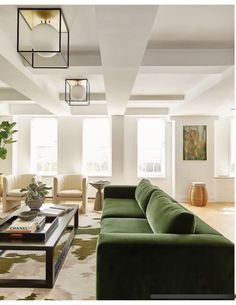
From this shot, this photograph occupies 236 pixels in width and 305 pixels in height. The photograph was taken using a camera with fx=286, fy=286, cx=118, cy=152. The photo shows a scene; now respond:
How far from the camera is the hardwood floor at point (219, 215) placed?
15.8 ft

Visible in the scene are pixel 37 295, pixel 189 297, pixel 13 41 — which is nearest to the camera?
pixel 189 297

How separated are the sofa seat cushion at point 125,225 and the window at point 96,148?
15.0 feet

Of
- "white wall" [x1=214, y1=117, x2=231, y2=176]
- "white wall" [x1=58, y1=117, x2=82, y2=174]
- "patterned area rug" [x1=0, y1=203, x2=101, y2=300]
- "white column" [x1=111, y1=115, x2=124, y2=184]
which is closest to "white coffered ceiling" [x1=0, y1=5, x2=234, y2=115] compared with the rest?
"white column" [x1=111, y1=115, x2=124, y2=184]

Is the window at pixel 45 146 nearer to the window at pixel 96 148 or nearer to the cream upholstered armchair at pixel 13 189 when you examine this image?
the window at pixel 96 148

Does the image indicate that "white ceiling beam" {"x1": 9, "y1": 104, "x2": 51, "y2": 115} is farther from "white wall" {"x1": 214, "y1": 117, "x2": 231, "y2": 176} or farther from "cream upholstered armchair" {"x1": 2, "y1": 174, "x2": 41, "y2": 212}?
"white wall" {"x1": 214, "y1": 117, "x2": 231, "y2": 176}

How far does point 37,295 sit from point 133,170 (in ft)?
18.6

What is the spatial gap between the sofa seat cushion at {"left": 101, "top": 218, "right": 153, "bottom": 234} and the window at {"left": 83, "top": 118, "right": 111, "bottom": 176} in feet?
15.0

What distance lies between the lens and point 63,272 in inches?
119

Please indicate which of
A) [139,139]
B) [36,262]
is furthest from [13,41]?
[139,139]

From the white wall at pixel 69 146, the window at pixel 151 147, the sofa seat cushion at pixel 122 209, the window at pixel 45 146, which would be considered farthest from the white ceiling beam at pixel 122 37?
the window at pixel 45 146

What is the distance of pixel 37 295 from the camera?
251cm

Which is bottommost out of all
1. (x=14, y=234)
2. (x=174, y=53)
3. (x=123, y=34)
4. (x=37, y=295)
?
(x=37, y=295)

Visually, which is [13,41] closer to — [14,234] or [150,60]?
[150,60]

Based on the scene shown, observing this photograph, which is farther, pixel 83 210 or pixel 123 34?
pixel 83 210
